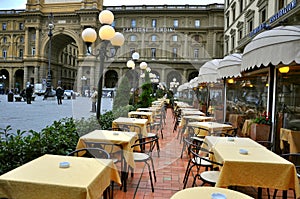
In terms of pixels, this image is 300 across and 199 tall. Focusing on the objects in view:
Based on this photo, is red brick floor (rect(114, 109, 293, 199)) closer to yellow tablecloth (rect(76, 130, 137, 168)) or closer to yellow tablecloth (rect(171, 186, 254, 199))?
yellow tablecloth (rect(76, 130, 137, 168))

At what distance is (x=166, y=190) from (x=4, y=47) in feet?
201

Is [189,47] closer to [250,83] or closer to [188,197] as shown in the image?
[250,83]

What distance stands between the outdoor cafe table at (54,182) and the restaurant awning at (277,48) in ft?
9.78

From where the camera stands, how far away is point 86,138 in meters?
3.82

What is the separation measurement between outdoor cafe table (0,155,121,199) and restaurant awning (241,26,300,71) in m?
2.98

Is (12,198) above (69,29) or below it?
below

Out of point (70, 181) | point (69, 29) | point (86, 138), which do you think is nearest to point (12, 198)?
point (70, 181)

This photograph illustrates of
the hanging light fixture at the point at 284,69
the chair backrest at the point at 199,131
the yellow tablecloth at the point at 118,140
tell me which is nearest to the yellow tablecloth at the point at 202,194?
the yellow tablecloth at the point at 118,140

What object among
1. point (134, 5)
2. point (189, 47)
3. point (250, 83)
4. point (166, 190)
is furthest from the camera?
point (134, 5)

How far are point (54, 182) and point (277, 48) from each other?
354 centimetres

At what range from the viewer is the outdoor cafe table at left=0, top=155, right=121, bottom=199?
2.06 meters

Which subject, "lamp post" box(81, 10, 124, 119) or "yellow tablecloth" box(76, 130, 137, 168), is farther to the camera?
"lamp post" box(81, 10, 124, 119)

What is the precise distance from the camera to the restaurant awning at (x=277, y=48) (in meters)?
3.77

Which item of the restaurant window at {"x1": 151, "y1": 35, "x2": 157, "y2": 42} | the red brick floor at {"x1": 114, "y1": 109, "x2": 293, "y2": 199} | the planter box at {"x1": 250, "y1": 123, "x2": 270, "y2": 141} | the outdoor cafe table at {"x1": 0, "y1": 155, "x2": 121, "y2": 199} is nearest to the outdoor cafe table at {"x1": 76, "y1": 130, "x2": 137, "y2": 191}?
the red brick floor at {"x1": 114, "y1": 109, "x2": 293, "y2": 199}
